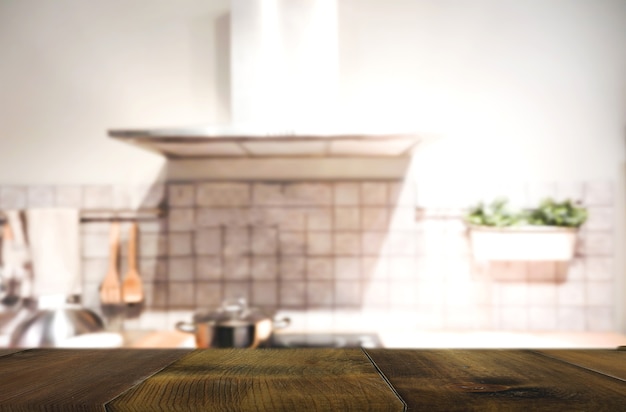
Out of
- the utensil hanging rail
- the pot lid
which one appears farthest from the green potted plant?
the utensil hanging rail

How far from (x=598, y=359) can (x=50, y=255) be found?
1.89 meters

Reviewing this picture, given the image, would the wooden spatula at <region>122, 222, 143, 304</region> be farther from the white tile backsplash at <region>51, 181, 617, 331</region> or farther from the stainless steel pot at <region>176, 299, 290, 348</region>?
the stainless steel pot at <region>176, 299, 290, 348</region>

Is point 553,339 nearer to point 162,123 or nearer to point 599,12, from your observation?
point 599,12

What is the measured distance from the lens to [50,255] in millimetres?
1929

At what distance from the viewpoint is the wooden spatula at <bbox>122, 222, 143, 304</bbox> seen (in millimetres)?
2016

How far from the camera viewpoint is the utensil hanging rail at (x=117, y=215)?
2049 millimetres

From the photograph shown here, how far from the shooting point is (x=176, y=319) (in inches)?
80.8

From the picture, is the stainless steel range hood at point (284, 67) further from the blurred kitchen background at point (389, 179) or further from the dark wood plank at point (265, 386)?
the dark wood plank at point (265, 386)

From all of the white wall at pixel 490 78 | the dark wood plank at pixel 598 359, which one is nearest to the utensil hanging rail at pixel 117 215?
the white wall at pixel 490 78

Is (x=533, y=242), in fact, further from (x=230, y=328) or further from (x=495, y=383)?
(x=495, y=383)

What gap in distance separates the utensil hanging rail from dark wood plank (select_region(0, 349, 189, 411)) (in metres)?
1.29

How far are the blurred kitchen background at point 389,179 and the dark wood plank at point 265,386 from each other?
4.33 ft

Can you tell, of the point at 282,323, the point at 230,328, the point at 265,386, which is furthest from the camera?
the point at 282,323

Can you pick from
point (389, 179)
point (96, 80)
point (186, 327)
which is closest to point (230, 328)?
point (186, 327)
